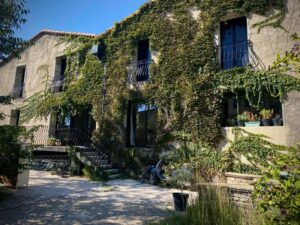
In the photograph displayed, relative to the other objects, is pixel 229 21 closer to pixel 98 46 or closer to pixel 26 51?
pixel 98 46

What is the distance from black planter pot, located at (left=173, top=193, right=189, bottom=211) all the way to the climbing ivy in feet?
15.3

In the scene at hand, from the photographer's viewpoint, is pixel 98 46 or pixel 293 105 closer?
pixel 293 105

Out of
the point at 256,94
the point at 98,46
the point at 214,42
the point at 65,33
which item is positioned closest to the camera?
the point at 256,94

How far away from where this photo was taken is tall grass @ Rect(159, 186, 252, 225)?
4.02 m

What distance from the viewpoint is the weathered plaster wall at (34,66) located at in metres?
17.0

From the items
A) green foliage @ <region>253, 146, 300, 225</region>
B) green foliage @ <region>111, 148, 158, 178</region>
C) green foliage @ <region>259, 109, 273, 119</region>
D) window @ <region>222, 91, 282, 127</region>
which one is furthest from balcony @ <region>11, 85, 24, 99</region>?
green foliage @ <region>253, 146, 300, 225</region>

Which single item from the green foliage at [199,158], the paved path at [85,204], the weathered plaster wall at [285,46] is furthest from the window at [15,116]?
the weathered plaster wall at [285,46]

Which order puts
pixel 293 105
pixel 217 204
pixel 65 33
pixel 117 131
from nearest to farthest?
pixel 217 204 < pixel 293 105 < pixel 117 131 < pixel 65 33

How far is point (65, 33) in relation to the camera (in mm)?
16719

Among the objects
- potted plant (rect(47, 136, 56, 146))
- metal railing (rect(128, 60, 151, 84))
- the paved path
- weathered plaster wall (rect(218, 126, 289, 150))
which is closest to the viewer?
the paved path

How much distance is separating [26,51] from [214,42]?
14895 millimetres

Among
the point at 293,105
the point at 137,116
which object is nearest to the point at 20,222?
the point at 137,116

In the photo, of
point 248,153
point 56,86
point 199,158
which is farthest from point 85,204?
point 56,86

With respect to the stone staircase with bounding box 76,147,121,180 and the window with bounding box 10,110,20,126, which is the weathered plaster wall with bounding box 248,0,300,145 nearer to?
the stone staircase with bounding box 76,147,121,180
